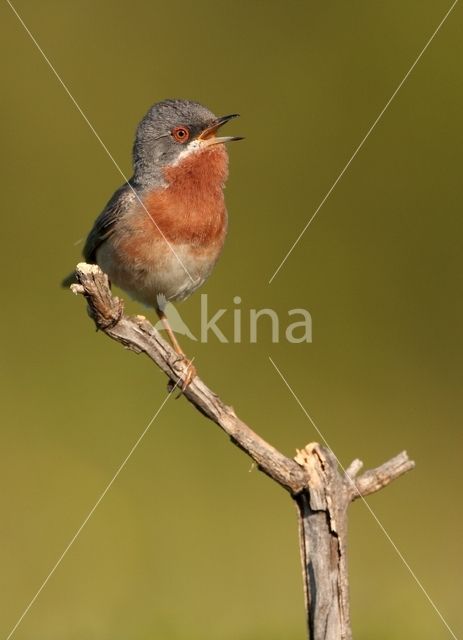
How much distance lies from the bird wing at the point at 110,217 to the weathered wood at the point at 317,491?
4.75ft

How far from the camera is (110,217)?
20.8 feet

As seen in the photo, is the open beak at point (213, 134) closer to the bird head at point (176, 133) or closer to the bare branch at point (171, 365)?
the bird head at point (176, 133)

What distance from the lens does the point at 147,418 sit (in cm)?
895

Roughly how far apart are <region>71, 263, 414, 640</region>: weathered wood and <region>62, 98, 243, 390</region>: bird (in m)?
1.18

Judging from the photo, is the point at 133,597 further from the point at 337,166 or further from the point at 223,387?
the point at 337,166

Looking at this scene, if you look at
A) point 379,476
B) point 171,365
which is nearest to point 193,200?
point 171,365

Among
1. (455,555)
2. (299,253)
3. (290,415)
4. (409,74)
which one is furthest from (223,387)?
(409,74)

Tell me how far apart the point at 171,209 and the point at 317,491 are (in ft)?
7.29

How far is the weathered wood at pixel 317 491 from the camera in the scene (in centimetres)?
452

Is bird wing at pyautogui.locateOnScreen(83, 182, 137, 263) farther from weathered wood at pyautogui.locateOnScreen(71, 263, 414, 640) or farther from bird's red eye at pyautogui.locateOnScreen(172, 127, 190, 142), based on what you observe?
A: weathered wood at pyautogui.locateOnScreen(71, 263, 414, 640)

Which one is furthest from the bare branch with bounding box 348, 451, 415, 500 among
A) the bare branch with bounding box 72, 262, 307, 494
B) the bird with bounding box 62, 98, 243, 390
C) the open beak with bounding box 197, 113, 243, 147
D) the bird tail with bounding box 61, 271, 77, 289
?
the bird tail with bounding box 61, 271, 77, 289

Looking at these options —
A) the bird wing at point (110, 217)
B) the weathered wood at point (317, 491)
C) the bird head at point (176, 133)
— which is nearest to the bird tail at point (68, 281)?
the bird wing at point (110, 217)

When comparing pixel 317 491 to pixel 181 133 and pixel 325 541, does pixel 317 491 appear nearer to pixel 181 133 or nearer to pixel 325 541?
pixel 325 541

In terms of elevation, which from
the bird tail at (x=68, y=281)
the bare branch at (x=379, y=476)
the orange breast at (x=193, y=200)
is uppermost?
the orange breast at (x=193, y=200)
